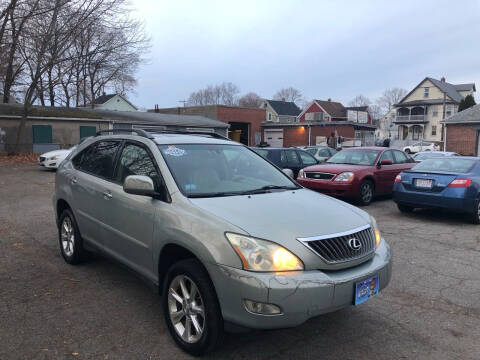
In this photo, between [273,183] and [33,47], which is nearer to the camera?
[273,183]

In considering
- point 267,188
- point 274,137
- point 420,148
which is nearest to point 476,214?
point 267,188

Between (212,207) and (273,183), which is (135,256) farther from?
(273,183)

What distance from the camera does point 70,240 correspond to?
4961 millimetres

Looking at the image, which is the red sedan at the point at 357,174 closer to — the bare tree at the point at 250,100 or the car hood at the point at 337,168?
the car hood at the point at 337,168

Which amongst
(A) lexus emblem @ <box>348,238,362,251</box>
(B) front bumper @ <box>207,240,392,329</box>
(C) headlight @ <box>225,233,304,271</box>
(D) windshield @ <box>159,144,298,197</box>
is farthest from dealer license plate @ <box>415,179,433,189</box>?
(C) headlight @ <box>225,233,304,271</box>

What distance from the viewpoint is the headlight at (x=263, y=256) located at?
102 inches

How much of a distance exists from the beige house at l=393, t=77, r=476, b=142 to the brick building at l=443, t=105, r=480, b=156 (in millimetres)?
30551

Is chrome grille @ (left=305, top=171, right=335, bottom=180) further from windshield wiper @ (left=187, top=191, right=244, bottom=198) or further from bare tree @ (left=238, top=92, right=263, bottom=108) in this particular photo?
bare tree @ (left=238, top=92, right=263, bottom=108)

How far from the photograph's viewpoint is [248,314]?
8.40ft

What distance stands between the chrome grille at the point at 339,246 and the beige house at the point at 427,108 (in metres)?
63.5

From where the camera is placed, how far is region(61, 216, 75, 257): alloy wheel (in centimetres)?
489

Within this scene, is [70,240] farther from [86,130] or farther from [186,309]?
[86,130]

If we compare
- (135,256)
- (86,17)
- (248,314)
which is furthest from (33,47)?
(248,314)

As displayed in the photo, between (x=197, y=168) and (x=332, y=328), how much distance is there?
1.89 metres
